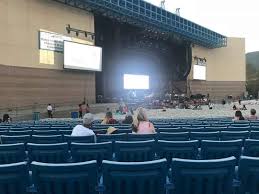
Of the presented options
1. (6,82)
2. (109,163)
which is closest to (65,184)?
(109,163)

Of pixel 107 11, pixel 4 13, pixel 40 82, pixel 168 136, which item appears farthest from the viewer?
pixel 107 11

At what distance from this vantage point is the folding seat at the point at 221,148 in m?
4.91

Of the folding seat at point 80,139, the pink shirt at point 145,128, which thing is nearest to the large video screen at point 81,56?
the pink shirt at point 145,128

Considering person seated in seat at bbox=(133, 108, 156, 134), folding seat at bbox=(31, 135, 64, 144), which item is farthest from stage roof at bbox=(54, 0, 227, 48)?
folding seat at bbox=(31, 135, 64, 144)

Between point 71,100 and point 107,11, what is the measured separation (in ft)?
31.5

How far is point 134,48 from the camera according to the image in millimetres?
45719

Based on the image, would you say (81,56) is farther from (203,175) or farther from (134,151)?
(203,175)

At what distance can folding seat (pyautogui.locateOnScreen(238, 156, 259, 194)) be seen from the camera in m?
3.62

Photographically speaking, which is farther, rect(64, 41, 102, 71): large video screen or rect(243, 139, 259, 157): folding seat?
rect(64, 41, 102, 71): large video screen

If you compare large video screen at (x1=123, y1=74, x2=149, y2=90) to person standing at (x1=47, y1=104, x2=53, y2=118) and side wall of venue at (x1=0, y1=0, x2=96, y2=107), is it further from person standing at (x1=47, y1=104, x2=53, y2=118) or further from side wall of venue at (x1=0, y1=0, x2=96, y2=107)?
person standing at (x1=47, y1=104, x2=53, y2=118)

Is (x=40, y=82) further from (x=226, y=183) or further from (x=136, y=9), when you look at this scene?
(x=226, y=183)

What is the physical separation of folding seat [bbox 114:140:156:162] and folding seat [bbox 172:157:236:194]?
1495 mm

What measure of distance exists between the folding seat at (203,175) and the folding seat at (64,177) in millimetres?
774

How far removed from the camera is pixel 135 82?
154ft
